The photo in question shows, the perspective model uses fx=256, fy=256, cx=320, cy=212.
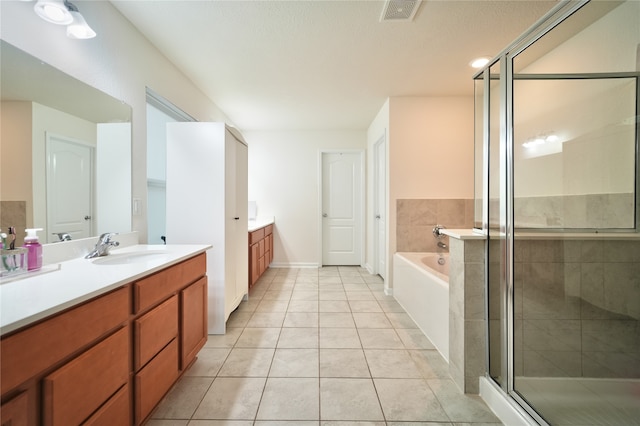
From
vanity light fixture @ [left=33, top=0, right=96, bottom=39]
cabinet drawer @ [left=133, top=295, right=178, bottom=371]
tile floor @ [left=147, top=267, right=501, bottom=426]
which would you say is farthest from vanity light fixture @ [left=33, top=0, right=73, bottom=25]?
tile floor @ [left=147, top=267, right=501, bottom=426]

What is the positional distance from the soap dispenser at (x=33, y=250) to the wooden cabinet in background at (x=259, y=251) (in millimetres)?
1971

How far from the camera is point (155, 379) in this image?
1.22 metres

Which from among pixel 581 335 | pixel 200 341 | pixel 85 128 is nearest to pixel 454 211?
pixel 581 335

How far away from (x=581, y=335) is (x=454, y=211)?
5.87ft

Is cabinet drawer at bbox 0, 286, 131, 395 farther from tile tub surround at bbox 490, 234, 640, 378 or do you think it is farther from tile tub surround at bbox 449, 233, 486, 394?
tile tub surround at bbox 490, 234, 640, 378

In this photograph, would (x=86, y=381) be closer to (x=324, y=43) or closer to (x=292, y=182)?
(x=324, y=43)

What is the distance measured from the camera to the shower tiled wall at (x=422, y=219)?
308 centimetres

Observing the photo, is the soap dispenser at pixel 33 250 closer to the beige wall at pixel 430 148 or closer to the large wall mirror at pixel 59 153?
the large wall mirror at pixel 59 153

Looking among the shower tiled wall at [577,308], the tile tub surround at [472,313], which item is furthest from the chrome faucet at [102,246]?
the shower tiled wall at [577,308]

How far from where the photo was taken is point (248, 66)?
2.38 metres

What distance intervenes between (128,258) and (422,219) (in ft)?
9.39

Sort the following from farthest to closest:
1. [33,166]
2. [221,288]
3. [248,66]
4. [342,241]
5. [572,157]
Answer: [342,241] < [248,66] < [221,288] < [572,157] < [33,166]

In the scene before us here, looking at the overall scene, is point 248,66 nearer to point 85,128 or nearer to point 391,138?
point 85,128

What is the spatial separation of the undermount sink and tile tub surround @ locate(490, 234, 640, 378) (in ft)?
6.67
